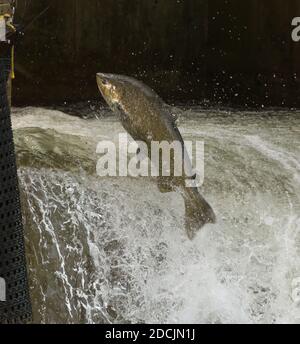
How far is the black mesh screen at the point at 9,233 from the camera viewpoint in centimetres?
279

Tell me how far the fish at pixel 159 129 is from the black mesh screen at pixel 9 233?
1.22m

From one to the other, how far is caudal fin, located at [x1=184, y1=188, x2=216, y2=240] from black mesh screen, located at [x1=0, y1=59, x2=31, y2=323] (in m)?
1.29

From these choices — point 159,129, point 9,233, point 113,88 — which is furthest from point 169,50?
point 9,233

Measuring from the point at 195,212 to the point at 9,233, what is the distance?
4.54ft

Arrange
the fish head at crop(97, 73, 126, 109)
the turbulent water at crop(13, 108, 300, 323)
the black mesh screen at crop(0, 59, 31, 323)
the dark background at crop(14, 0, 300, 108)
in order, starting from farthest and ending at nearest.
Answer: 1. the dark background at crop(14, 0, 300, 108)
2. the fish head at crop(97, 73, 126, 109)
3. the turbulent water at crop(13, 108, 300, 323)
4. the black mesh screen at crop(0, 59, 31, 323)

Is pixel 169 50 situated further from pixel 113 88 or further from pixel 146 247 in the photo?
pixel 146 247

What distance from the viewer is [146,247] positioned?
4055 mm

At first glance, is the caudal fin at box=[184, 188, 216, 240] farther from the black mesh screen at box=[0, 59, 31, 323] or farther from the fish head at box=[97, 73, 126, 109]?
the black mesh screen at box=[0, 59, 31, 323]

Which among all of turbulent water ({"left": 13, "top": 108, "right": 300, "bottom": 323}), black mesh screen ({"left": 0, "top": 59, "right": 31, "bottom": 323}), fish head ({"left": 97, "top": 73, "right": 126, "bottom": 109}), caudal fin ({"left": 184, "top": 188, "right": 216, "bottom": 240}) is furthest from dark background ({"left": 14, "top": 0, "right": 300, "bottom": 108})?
black mesh screen ({"left": 0, "top": 59, "right": 31, "bottom": 323})

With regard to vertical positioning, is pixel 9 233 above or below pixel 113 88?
below

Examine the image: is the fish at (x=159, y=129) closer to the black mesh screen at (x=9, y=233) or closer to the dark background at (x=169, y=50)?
the black mesh screen at (x=9, y=233)

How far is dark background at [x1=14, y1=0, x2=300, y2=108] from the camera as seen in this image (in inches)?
290
